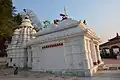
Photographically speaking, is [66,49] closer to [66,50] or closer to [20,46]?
[66,50]

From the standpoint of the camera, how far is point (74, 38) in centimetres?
1355

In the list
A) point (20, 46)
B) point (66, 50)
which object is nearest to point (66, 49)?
point (66, 50)

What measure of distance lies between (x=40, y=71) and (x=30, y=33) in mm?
9793

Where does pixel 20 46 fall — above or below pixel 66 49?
above

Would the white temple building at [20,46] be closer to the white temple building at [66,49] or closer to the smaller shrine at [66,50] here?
the white temple building at [66,49]

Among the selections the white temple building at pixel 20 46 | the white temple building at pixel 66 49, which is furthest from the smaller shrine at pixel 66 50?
the white temple building at pixel 20 46

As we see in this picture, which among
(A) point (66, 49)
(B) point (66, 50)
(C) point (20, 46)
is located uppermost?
(C) point (20, 46)

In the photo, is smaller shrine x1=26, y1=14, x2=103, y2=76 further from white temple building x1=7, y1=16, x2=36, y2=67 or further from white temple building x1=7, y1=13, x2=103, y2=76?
white temple building x1=7, y1=16, x2=36, y2=67

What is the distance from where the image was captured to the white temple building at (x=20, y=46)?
2188 cm

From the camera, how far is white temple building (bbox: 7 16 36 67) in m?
21.9

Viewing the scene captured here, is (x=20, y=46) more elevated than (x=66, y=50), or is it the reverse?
(x=20, y=46)

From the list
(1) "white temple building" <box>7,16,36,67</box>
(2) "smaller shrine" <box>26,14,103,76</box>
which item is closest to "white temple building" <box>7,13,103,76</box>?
(2) "smaller shrine" <box>26,14,103,76</box>

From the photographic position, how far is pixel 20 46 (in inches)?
872

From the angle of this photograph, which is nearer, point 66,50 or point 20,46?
point 66,50
